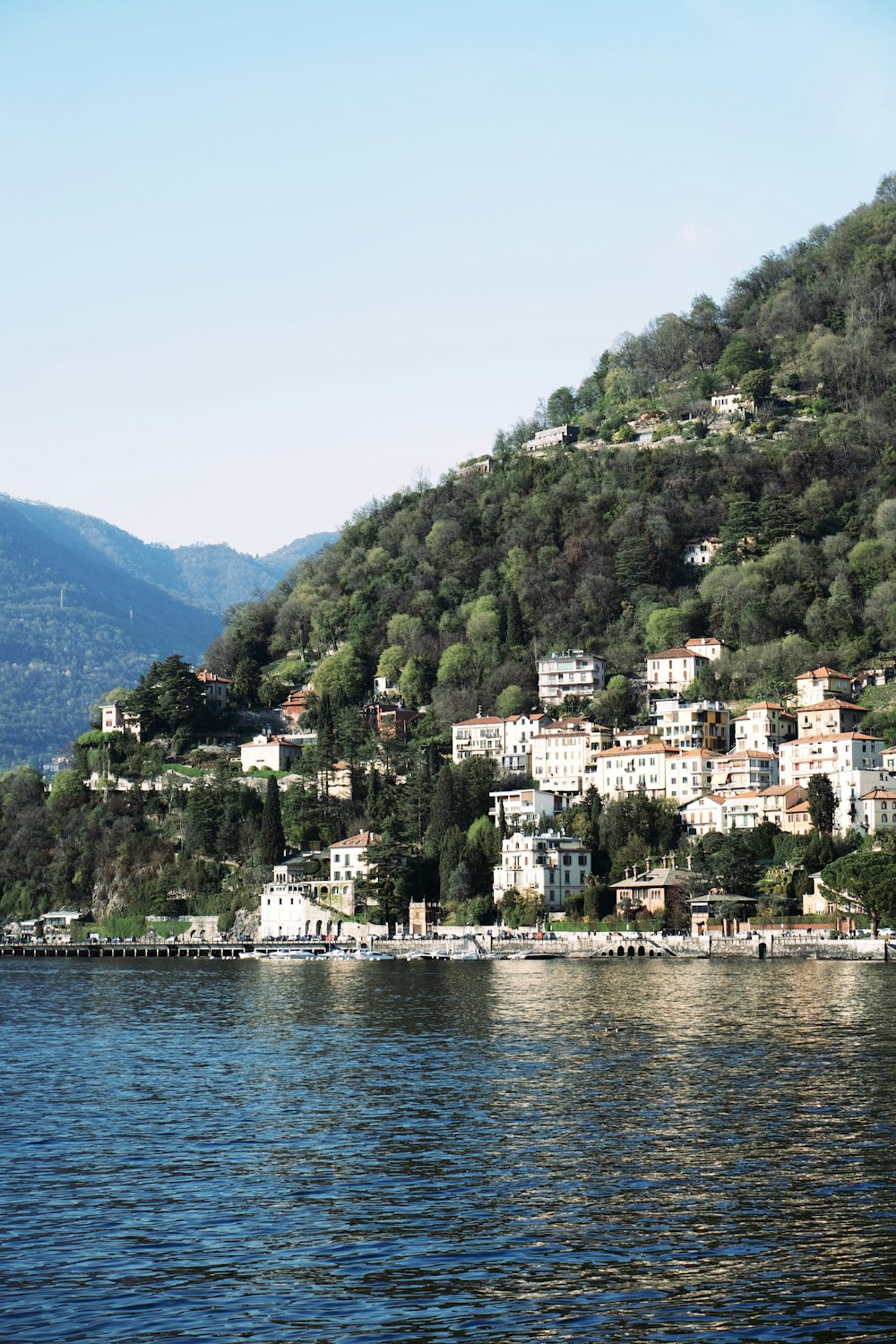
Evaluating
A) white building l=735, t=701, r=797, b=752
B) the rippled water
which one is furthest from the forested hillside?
the rippled water

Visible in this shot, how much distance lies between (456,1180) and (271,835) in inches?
3759

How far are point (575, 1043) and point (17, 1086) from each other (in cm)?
1598

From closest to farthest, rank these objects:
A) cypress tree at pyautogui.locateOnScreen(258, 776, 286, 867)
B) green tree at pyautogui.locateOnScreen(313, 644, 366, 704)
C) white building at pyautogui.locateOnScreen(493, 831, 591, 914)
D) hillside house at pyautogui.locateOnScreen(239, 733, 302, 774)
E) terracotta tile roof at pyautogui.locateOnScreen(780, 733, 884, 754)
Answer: white building at pyautogui.locateOnScreen(493, 831, 591, 914), terracotta tile roof at pyautogui.locateOnScreen(780, 733, 884, 754), cypress tree at pyautogui.locateOnScreen(258, 776, 286, 867), hillside house at pyautogui.locateOnScreen(239, 733, 302, 774), green tree at pyautogui.locateOnScreen(313, 644, 366, 704)

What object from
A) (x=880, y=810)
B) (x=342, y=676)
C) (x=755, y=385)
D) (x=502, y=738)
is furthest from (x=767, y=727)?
(x=755, y=385)

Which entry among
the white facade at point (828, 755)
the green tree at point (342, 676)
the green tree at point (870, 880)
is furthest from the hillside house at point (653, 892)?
the green tree at point (342, 676)

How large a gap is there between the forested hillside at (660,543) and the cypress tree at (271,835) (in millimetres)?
22533

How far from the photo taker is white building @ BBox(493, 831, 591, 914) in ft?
366

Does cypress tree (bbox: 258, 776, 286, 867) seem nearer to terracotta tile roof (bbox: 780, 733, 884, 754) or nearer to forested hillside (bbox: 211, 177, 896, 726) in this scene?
forested hillside (bbox: 211, 177, 896, 726)

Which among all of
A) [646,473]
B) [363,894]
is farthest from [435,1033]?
[646,473]

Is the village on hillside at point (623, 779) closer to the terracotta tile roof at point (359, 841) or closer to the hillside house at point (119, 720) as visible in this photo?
the terracotta tile roof at point (359, 841)

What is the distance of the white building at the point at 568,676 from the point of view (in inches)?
5541

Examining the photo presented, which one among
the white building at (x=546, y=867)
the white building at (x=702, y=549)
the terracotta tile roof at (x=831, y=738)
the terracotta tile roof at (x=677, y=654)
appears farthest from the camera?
the white building at (x=702, y=549)

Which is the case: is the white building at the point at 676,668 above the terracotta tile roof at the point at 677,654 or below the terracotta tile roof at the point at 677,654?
below

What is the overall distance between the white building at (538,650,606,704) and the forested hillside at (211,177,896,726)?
208 centimetres
